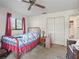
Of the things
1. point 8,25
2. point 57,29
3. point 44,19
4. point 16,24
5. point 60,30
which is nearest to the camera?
point 8,25

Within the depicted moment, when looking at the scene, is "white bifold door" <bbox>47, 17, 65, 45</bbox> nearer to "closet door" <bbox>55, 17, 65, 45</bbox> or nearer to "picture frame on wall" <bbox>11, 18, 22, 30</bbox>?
"closet door" <bbox>55, 17, 65, 45</bbox>

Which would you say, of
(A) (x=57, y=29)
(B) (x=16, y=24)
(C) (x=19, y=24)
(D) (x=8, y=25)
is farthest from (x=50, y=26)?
(D) (x=8, y=25)

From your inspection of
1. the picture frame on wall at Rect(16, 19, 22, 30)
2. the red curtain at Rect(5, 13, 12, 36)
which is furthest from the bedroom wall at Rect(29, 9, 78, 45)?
the red curtain at Rect(5, 13, 12, 36)

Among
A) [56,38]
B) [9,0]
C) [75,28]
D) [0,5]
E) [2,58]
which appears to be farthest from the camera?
[75,28]

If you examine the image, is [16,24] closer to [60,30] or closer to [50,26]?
[50,26]

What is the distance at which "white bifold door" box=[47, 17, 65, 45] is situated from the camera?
19.2ft

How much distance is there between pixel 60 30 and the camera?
5941mm

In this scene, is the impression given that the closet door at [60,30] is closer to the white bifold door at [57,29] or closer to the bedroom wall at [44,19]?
the white bifold door at [57,29]

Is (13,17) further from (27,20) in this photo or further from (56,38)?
(56,38)

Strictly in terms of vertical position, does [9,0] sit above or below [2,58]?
above

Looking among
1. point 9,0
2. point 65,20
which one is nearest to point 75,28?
point 65,20

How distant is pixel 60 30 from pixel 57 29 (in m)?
0.23

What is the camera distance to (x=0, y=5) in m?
4.54

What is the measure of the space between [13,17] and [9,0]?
1379 millimetres
